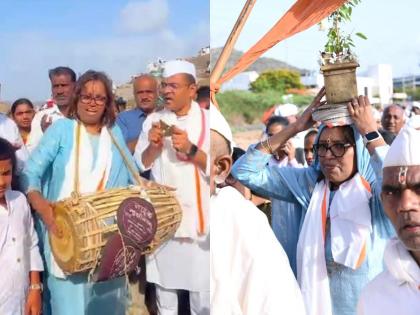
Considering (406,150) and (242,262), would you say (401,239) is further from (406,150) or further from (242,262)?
(242,262)

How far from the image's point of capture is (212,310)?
2393mm

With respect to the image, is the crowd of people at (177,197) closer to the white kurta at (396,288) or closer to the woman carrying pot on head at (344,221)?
the white kurta at (396,288)

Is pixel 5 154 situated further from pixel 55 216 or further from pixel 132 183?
pixel 132 183

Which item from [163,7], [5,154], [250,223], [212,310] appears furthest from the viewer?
[250,223]

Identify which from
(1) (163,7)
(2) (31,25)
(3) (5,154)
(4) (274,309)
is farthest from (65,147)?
(4) (274,309)

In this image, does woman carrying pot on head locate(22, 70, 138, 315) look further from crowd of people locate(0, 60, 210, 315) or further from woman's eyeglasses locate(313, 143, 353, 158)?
woman's eyeglasses locate(313, 143, 353, 158)

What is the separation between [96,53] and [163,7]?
0.24 meters

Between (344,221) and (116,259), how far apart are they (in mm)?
1344

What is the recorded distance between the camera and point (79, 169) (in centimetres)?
213

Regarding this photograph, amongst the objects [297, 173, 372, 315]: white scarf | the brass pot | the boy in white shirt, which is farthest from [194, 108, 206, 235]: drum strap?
the brass pot

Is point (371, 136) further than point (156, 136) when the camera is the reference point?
Yes

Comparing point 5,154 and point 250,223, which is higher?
point 5,154

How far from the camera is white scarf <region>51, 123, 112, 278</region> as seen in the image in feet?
6.92

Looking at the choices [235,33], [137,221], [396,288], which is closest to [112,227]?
[137,221]
